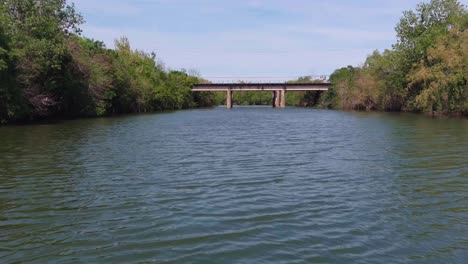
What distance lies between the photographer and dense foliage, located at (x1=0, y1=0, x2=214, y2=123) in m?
40.4

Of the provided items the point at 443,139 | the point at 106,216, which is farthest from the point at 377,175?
the point at 443,139

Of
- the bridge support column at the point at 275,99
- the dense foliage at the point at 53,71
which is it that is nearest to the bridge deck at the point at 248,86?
the bridge support column at the point at 275,99

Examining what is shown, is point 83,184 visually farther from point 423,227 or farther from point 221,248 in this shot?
point 423,227

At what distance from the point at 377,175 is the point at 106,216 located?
388 inches

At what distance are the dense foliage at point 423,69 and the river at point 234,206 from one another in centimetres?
3914

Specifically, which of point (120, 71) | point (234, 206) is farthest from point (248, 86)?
point (234, 206)

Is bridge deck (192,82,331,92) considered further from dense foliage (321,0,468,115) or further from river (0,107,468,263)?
river (0,107,468,263)

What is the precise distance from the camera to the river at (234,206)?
8609mm

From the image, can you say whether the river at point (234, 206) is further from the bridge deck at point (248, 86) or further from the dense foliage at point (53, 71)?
the bridge deck at point (248, 86)

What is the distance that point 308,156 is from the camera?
21078 mm

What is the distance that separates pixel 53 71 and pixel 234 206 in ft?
137

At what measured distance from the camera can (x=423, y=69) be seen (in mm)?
61000

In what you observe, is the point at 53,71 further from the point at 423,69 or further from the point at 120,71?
the point at 423,69

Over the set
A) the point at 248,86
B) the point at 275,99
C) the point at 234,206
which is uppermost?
the point at 248,86
